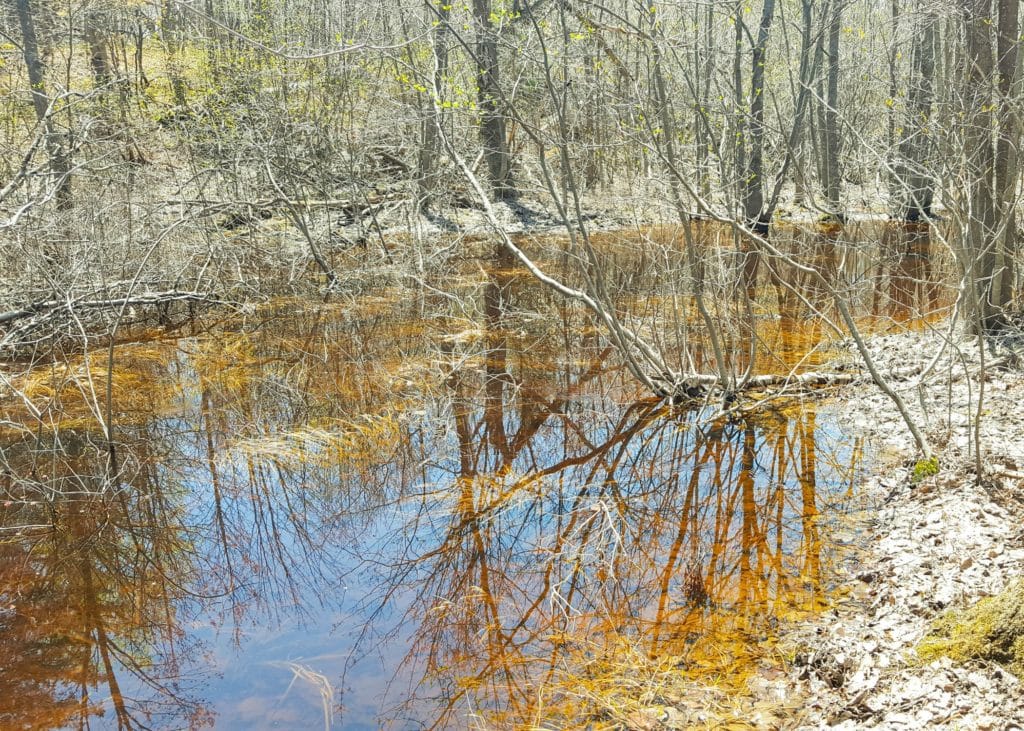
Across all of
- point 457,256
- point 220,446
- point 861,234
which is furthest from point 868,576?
point 861,234

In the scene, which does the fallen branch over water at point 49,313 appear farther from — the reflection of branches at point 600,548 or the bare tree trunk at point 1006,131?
the bare tree trunk at point 1006,131

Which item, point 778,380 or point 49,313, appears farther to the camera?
point 49,313

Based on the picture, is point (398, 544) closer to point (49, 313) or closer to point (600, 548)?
point (600, 548)

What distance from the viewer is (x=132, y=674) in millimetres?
4992

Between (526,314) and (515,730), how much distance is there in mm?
8763

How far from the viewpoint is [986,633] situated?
12.1 ft

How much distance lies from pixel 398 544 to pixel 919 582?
353cm

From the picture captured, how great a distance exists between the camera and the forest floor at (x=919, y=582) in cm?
363

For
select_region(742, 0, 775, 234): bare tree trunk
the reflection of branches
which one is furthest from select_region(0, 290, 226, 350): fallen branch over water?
select_region(742, 0, 775, 234): bare tree trunk

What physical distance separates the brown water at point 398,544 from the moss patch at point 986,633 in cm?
99

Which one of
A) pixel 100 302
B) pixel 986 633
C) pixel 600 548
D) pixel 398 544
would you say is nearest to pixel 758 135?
pixel 100 302

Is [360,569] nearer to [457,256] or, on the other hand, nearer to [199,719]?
[199,719]

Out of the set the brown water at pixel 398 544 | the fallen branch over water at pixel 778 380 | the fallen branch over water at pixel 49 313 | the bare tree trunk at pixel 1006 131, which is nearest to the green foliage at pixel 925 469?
the brown water at pixel 398 544

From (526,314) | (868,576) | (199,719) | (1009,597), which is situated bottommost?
(199,719)
